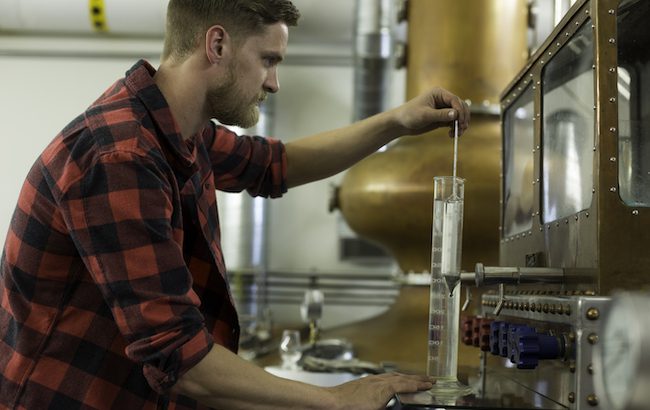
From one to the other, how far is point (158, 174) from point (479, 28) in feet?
6.03

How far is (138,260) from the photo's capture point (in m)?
1.01

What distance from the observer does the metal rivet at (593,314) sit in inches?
33.4

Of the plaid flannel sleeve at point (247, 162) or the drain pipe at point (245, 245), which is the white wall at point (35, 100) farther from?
the plaid flannel sleeve at point (247, 162)

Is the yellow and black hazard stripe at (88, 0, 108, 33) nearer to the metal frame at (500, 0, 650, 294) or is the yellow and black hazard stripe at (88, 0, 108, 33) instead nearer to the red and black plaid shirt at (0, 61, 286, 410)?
the red and black plaid shirt at (0, 61, 286, 410)

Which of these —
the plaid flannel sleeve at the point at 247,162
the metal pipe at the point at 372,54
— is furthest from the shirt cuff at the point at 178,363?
the metal pipe at the point at 372,54

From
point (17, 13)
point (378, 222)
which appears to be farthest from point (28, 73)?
point (378, 222)

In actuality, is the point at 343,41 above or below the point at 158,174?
above

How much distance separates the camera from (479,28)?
2658mm

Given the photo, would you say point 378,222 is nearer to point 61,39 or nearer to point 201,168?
point 201,168

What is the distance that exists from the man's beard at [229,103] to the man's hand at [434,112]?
28 centimetres

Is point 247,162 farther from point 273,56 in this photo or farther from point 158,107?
point 158,107

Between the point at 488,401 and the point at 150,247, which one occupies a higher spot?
the point at 150,247

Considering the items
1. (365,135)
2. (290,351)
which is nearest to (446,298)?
(365,135)

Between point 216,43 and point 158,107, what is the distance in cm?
15
